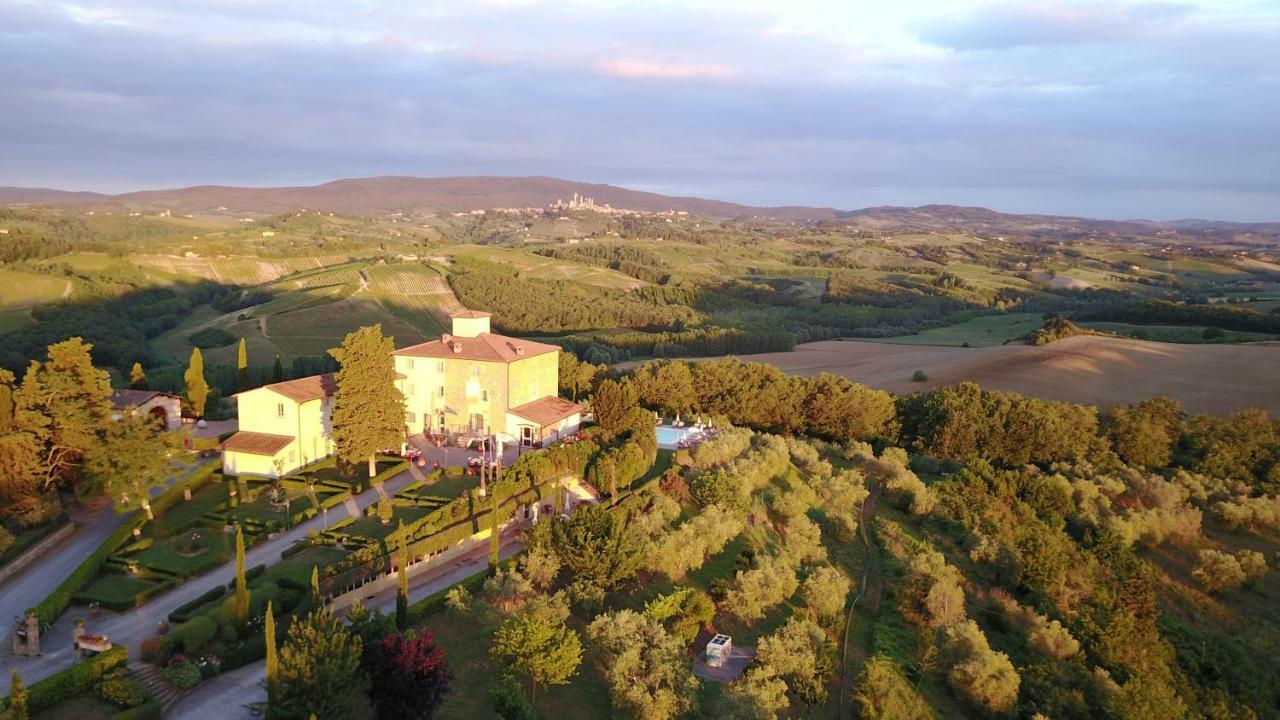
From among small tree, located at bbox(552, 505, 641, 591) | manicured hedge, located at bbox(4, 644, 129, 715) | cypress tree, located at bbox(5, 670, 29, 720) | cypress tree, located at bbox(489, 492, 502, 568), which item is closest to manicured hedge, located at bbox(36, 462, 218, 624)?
manicured hedge, located at bbox(4, 644, 129, 715)

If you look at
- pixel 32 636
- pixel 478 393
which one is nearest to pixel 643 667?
pixel 32 636

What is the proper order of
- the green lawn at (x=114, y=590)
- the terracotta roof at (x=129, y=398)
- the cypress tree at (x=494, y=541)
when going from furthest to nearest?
the terracotta roof at (x=129, y=398) → the cypress tree at (x=494, y=541) → the green lawn at (x=114, y=590)

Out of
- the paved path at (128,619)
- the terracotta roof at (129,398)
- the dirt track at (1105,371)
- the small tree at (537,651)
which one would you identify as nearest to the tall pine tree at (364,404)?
the paved path at (128,619)

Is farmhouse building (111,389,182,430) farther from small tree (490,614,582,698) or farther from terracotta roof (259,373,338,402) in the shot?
small tree (490,614,582,698)

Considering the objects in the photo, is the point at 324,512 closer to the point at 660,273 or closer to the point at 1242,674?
the point at 1242,674

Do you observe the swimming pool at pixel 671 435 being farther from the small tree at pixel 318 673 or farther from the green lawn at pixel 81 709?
the green lawn at pixel 81 709

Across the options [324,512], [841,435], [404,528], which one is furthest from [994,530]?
[324,512]
